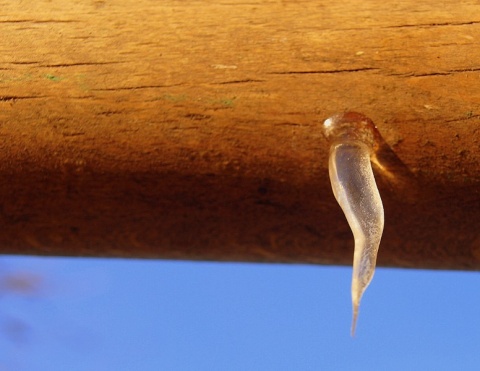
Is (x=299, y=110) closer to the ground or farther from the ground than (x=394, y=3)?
closer to the ground

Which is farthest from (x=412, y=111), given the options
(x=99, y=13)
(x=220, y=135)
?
(x=99, y=13)

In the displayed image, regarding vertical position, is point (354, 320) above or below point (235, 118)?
below

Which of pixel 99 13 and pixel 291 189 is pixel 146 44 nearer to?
pixel 99 13

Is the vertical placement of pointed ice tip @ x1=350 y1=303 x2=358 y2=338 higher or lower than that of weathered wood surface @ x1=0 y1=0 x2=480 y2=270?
lower

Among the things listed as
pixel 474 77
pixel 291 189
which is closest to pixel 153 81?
pixel 291 189

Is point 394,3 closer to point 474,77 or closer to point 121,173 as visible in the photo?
point 474,77

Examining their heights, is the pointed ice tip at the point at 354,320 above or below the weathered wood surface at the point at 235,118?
below
